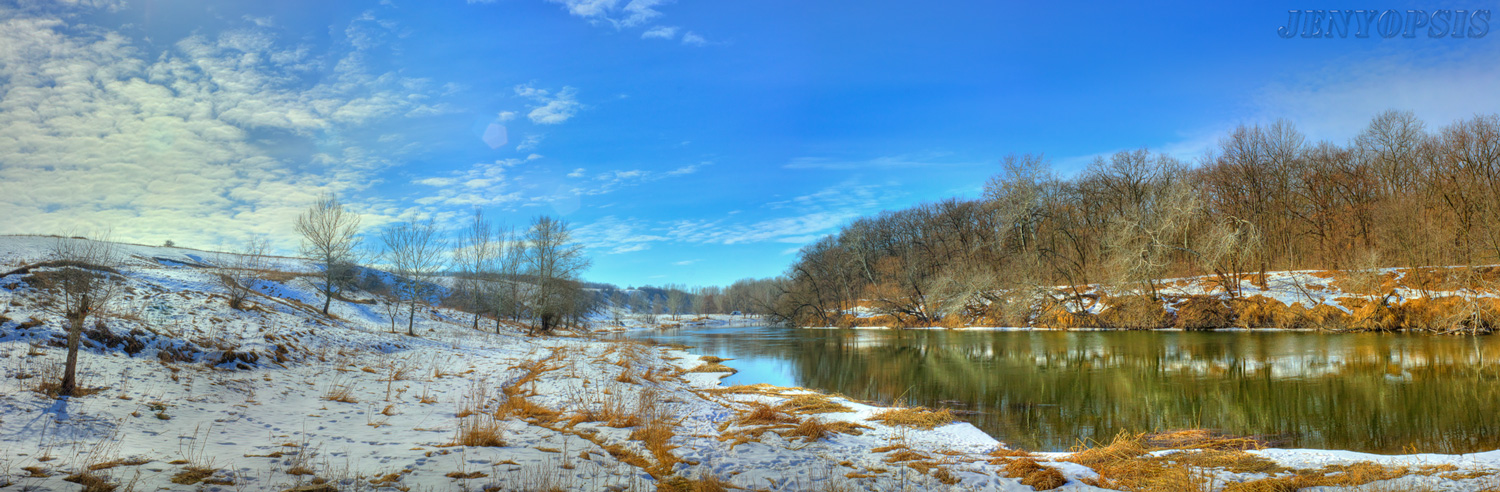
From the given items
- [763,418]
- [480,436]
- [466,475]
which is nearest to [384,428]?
[480,436]

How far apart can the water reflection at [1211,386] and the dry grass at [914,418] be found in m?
0.87

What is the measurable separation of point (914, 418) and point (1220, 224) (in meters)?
31.9

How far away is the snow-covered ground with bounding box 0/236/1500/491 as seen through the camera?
5.89 metres

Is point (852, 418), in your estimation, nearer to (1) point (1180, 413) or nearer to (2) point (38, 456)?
(1) point (1180, 413)

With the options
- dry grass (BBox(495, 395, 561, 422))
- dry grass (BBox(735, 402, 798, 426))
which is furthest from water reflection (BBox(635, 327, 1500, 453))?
dry grass (BBox(495, 395, 561, 422))

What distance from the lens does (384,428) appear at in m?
8.41

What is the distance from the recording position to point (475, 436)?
291 inches

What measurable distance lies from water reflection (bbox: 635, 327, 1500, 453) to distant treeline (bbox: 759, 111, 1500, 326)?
9725mm

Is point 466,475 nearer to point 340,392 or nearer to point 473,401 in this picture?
point 473,401

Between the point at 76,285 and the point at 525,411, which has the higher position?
the point at 76,285

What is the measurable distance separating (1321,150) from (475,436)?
191 ft

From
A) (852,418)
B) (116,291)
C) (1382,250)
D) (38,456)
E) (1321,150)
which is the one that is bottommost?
(852,418)

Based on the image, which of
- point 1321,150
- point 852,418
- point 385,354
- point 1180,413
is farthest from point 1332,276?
point 385,354

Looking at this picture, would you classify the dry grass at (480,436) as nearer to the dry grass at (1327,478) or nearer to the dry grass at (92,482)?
the dry grass at (92,482)
